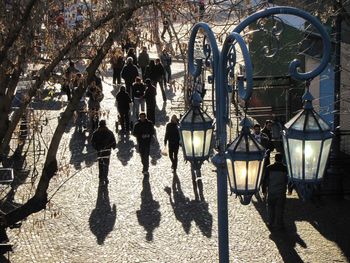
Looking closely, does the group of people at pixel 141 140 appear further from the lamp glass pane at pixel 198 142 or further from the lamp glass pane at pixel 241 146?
the lamp glass pane at pixel 241 146

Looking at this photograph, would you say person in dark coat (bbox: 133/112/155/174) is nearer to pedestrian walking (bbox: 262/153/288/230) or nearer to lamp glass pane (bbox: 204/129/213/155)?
pedestrian walking (bbox: 262/153/288/230)

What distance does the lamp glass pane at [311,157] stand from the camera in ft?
21.0

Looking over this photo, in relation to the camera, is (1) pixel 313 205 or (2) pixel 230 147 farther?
(1) pixel 313 205

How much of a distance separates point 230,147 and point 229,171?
0.75 ft

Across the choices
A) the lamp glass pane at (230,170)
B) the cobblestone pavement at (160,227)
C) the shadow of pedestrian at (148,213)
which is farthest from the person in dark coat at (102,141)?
the lamp glass pane at (230,170)

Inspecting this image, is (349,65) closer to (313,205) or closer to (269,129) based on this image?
(269,129)

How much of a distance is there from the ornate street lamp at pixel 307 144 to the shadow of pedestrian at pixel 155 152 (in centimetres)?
1163

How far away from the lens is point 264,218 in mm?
14625

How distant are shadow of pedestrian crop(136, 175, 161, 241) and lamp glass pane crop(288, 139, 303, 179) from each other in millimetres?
7392

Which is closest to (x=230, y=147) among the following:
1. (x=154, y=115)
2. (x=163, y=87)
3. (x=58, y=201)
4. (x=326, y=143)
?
(x=326, y=143)

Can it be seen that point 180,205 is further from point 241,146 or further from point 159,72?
point 159,72

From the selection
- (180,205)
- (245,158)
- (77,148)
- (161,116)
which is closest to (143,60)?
(161,116)

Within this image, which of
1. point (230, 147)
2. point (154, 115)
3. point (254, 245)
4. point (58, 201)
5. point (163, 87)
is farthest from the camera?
point (163, 87)

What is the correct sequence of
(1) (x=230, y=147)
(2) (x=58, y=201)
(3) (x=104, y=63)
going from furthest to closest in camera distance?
(2) (x=58, y=201) → (3) (x=104, y=63) → (1) (x=230, y=147)
